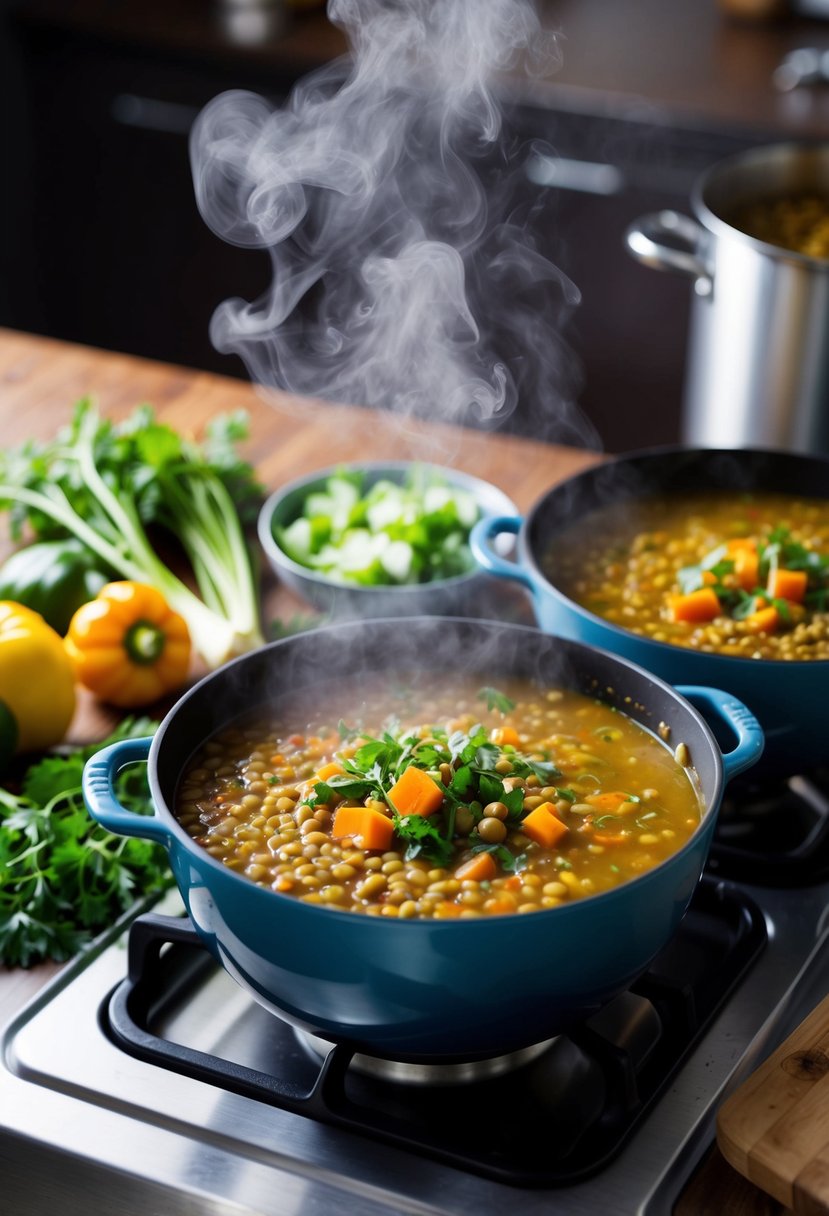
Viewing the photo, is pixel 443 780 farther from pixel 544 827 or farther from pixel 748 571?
pixel 748 571

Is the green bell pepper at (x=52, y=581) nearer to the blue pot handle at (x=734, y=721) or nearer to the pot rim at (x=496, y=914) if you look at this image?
the pot rim at (x=496, y=914)

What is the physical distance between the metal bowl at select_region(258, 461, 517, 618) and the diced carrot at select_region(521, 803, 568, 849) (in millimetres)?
630

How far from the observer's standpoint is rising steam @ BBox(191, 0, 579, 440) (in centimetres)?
202

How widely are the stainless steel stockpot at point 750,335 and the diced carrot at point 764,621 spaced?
0.69 metres

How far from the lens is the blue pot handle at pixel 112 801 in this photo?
3.51 ft

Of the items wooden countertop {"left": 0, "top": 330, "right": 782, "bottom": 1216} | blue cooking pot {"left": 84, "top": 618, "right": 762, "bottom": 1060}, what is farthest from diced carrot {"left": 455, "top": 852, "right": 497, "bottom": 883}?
wooden countertop {"left": 0, "top": 330, "right": 782, "bottom": 1216}

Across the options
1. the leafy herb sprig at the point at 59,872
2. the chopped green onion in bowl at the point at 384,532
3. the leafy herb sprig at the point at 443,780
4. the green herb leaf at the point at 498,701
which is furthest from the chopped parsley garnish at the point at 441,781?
the chopped green onion in bowl at the point at 384,532

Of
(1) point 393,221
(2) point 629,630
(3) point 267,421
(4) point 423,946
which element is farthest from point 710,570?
(1) point 393,221

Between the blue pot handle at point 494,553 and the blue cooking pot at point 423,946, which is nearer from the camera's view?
the blue cooking pot at point 423,946

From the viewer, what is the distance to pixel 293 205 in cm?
394

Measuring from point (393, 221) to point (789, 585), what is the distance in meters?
1.92

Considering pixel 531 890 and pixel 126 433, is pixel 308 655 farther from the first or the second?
pixel 126 433

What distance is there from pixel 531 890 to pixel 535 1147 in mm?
202

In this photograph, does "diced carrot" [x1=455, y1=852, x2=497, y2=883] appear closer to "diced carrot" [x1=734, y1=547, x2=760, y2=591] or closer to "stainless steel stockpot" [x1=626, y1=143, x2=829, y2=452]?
"diced carrot" [x1=734, y1=547, x2=760, y2=591]
